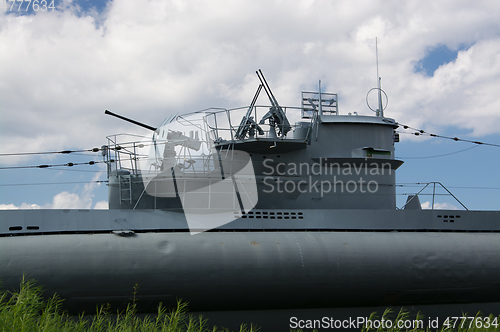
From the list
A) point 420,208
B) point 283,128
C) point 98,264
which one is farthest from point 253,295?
point 420,208

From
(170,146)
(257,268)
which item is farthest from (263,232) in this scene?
(170,146)

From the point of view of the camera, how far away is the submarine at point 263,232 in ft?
31.1

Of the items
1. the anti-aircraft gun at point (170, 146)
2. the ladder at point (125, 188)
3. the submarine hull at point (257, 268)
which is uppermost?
the anti-aircraft gun at point (170, 146)

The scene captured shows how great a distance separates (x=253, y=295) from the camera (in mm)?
9922

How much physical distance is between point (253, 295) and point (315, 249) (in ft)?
6.65

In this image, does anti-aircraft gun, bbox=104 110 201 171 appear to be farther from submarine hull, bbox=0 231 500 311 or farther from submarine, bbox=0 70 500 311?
submarine hull, bbox=0 231 500 311

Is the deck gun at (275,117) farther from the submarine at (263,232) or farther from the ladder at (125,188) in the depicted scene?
the ladder at (125,188)

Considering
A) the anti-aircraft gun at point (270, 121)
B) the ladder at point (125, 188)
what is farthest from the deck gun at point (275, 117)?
the ladder at point (125, 188)

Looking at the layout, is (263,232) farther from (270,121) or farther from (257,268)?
(270,121)

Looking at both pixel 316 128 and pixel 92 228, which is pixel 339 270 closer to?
pixel 316 128

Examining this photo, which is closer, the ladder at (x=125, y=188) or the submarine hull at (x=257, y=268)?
the submarine hull at (x=257, y=268)

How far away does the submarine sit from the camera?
31.1 feet

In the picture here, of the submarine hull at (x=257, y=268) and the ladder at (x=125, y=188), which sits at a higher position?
the ladder at (x=125, y=188)

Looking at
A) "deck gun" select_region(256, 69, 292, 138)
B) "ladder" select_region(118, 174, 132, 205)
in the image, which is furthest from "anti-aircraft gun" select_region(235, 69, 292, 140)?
"ladder" select_region(118, 174, 132, 205)
